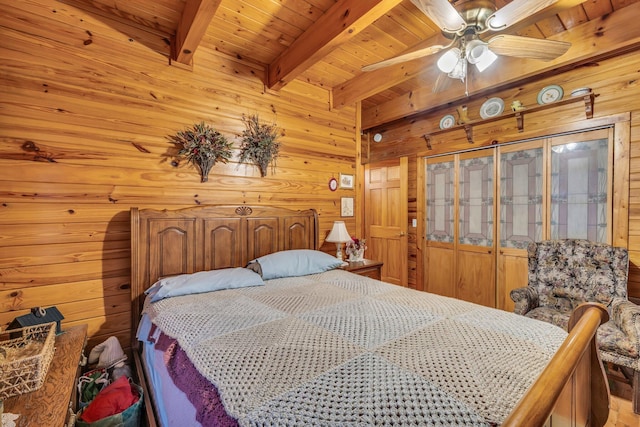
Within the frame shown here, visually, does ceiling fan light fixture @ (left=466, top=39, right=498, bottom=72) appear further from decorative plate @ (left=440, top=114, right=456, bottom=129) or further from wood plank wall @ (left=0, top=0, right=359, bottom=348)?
wood plank wall @ (left=0, top=0, right=359, bottom=348)

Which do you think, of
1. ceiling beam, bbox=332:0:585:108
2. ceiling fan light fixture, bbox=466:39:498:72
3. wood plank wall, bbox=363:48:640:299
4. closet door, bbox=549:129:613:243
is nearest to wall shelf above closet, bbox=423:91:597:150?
wood plank wall, bbox=363:48:640:299

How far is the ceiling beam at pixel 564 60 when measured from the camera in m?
2.27

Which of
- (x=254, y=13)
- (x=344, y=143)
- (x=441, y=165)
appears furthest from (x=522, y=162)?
(x=254, y=13)

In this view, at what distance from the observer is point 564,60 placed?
2.55 metres

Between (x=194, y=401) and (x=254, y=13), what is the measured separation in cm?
257

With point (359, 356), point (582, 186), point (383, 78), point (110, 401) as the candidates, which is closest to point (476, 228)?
point (582, 186)

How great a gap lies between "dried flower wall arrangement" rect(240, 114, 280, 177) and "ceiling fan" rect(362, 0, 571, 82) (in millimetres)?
1575

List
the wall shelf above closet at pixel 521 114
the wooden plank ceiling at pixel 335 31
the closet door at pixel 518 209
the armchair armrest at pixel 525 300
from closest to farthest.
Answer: the wooden plank ceiling at pixel 335 31, the armchair armrest at pixel 525 300, the wall shelf above closet at pixel 521 114, the closet door at pixel 518 209

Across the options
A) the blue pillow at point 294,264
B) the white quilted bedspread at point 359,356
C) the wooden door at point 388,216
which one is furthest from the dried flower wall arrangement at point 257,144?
the wooden door at point 388,216

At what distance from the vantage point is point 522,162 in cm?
310

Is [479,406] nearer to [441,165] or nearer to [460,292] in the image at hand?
[460,292]

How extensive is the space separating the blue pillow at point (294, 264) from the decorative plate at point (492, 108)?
253 cm

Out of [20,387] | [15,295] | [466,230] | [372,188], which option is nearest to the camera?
[20,387]

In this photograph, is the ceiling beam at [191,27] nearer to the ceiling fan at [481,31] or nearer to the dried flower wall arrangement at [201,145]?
the dried flower wall arrangement at [201,145]
